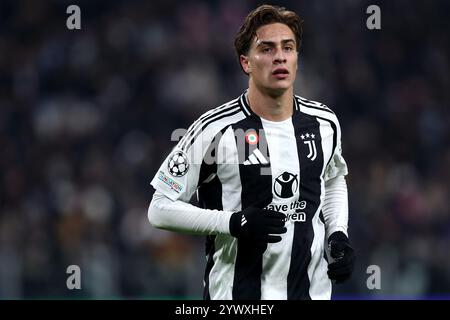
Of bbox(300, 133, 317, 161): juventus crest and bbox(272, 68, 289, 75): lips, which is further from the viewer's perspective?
bbox(300, 133, 317, 161): juventus crest

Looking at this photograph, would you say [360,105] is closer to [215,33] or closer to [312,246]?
[215,33]

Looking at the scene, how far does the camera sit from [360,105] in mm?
10797

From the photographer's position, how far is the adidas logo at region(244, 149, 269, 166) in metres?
4.51

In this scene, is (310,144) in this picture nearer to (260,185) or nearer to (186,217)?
(260,185)

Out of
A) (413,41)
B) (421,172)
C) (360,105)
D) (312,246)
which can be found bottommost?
(312,246)

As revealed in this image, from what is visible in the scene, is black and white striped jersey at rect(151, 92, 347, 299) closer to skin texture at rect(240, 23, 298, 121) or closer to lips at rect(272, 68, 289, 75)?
skin texture at rect(240, 23, 298, 121)

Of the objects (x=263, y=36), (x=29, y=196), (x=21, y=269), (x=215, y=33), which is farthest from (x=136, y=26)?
(x=263, y=36)

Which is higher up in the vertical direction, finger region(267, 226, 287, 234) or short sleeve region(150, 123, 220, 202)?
short sleeve region(150, 123, 220, 202)

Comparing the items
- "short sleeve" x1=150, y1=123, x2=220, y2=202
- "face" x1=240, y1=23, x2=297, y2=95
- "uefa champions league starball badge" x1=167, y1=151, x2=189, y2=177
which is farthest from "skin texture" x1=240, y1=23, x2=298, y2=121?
"uefa champions league starball badge" x1=167, y1=151, x2=189, y2=177

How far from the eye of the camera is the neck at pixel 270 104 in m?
4.61

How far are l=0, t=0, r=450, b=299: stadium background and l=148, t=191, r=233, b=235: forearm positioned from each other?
415 centimetres

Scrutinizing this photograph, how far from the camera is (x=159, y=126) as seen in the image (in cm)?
1046

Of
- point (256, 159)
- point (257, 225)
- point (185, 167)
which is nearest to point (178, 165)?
point (185, 167)

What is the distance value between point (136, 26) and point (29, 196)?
2.83 meters
